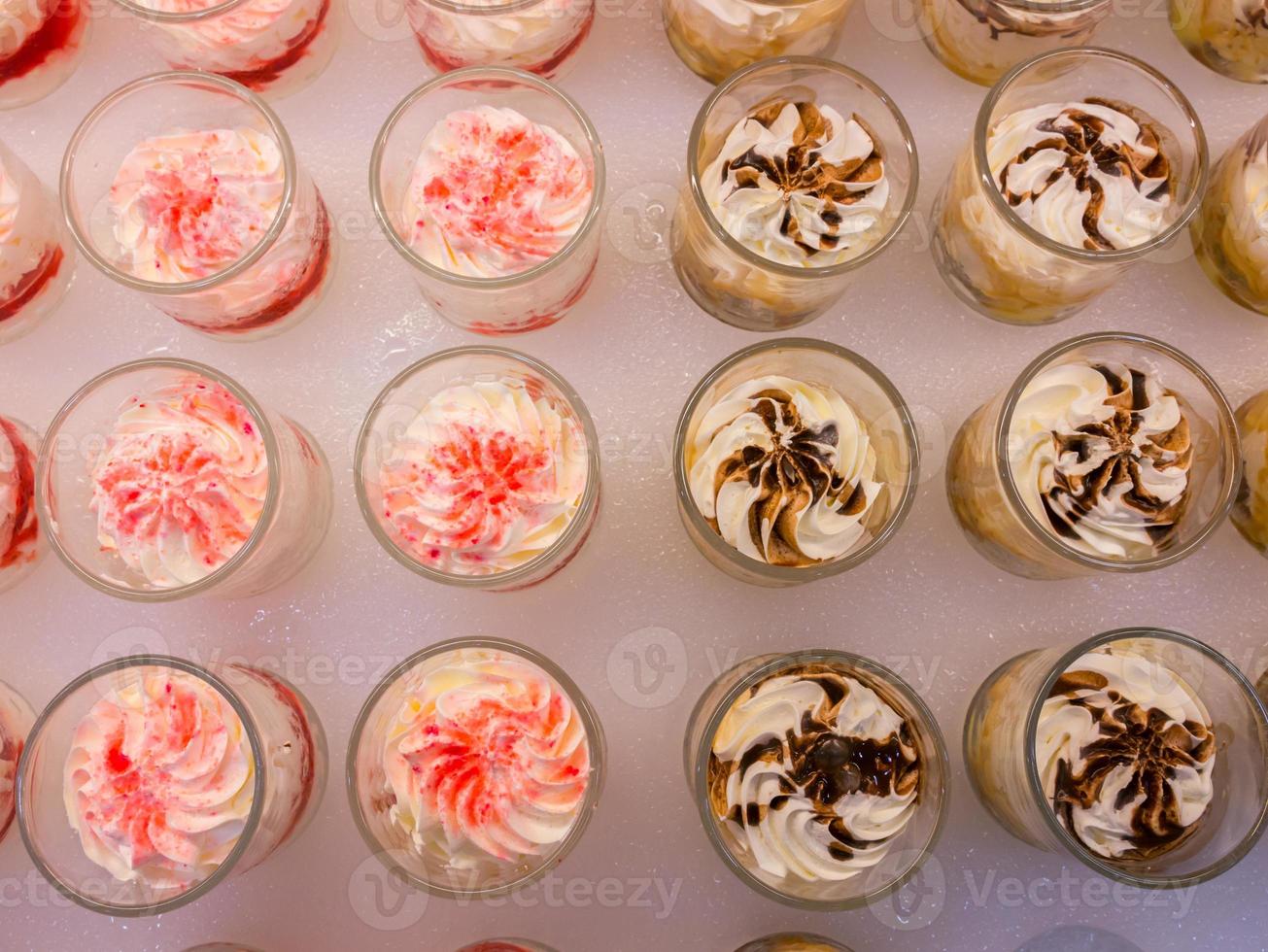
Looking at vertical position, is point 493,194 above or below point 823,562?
above

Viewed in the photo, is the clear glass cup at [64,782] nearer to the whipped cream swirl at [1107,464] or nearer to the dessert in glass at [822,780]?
the dessert in glass at [822,780]

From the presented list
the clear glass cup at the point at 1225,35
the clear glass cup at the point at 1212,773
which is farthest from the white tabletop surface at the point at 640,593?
the clear glass cup at the point at 1212,773

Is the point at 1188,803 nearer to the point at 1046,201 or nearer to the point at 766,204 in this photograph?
the point at 1046,201

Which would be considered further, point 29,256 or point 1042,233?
point 29,256

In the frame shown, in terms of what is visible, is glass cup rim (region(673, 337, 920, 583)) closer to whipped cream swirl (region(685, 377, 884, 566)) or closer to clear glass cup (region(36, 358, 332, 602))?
whipped cream swirl (region(685, 377, 884, 566))

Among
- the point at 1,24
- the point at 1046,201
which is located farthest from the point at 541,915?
the point at 1,24

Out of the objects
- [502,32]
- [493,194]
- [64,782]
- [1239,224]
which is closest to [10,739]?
[64,782]

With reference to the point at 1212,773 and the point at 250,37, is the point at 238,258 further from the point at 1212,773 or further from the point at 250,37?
the point at 1212,773
